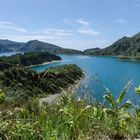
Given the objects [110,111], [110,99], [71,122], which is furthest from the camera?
[110,99]

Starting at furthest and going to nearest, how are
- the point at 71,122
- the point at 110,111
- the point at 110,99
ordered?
the point at 110,99 < the point at 110,111 < the point at 71,122

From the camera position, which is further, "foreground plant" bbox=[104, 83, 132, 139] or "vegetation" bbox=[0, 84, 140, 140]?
"foreground plant" bbox=[104, 83, 132, 139]

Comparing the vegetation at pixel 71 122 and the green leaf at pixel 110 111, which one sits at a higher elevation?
the green leaf at pixel 110 111

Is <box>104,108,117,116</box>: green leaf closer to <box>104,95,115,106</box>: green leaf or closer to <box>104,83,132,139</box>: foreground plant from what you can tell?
<box>104,83,132,139</box>: foreground plant

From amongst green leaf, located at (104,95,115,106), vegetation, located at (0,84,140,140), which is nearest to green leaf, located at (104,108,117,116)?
vegetation, located at (0,84,140,140)

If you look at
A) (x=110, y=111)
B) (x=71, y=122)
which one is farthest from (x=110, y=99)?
(x=71, y=122)

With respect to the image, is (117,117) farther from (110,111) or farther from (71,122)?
(71,122)

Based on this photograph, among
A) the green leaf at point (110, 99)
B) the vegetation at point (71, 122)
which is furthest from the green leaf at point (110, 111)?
the green leaf at point (110, 99)

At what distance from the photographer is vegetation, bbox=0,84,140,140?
2.87 m

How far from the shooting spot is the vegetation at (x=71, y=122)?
287 centimetres

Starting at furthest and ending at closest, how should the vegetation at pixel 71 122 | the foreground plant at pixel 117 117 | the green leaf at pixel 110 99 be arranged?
the green leaf at pixel 110 99 → the foreground plant at pixel 117 117 → the vegetation at pixel 71 122

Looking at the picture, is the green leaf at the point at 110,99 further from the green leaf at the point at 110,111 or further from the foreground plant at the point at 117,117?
the green leaf at the point at 110,111

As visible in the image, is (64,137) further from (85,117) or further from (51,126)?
(85,117)

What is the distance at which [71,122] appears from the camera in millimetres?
3180
